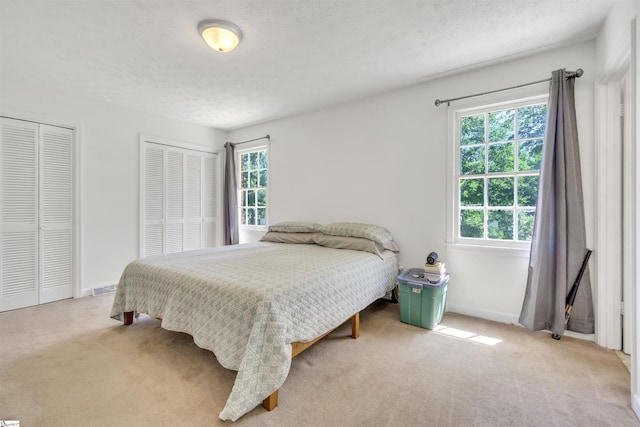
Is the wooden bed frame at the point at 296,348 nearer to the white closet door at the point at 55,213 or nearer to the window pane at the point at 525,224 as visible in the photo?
the white closet door at the point at 55,213

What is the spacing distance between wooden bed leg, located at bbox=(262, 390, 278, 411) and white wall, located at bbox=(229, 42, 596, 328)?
2.07 metres

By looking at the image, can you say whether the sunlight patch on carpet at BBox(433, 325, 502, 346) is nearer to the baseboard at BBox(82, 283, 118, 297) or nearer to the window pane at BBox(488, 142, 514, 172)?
the window pane at BBox(488, 142, 514, 172)

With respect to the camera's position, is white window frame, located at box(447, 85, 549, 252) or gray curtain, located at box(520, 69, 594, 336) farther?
white window frame, located at box(447, 85, 549, 252)

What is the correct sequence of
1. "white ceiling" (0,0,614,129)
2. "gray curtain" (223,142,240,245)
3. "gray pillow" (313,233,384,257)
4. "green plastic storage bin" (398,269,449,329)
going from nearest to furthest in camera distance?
"white ceiling" (0,0,614,129)
"green plastic storage bin" (398,269,449,329)
"gray pillow" (313,233,384,257)
"gray curtain" (223,142,240,245)

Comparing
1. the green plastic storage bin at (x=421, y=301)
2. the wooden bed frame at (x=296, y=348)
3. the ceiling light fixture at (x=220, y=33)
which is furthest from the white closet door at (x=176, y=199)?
the green plastic storage bin at (x=421, y=301)

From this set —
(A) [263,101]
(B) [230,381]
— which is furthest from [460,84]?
(B) [230,381]

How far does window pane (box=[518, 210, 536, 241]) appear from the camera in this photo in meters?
2.48

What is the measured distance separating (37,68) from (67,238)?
1852mm

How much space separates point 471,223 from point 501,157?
0.69m

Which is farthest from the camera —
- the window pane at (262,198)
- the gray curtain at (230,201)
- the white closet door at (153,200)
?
the gray curtain at (230,201)

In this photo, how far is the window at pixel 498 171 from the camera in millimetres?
2488

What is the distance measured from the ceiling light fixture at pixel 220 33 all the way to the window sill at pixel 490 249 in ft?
8.87

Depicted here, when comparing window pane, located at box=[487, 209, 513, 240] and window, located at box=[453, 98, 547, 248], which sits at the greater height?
window, located at box=[453, 98, 547, 248]

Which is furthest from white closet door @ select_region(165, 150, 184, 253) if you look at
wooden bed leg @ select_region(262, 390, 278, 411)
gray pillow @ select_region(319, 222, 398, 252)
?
wooden bed leg @ select_region(262, 390, 278, 411)
